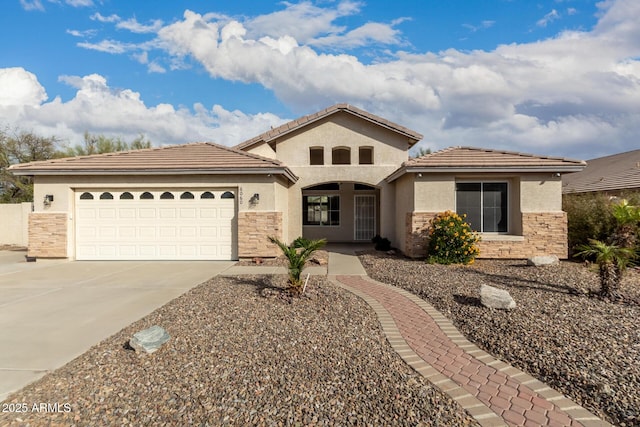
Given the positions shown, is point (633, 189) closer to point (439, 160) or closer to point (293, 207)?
point (439, 160)

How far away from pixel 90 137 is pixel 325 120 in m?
20.1

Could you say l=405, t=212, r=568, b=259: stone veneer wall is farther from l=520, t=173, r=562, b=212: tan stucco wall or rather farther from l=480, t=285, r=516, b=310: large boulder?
l=480, t=285, r=516, b=310: large boulder

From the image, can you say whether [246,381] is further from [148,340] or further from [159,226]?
[159,226]

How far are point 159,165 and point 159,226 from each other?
213 cm

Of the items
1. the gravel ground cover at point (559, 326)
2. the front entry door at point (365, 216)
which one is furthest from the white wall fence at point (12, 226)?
the gravel ground cover at point (559, 326)

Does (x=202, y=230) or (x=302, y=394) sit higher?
(x=202, y=230)

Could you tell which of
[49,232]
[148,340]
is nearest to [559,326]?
[148,340]

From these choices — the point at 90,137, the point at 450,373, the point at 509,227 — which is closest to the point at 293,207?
the point at 509,227

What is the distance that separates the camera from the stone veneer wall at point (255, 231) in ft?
39.1

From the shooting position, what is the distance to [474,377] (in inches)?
155

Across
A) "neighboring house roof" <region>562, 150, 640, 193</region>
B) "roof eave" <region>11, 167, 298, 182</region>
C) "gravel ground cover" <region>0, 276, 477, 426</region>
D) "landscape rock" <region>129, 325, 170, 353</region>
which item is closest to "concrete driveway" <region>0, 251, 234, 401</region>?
"gravel ground cover" <region>0, 276, 477, 426</region>

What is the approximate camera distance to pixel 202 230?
12.3m

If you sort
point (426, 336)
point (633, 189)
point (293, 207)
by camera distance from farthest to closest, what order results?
point (633, 189) → point (293, 207) → point (426, 336)

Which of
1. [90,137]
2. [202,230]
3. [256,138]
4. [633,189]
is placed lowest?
[202,230]
